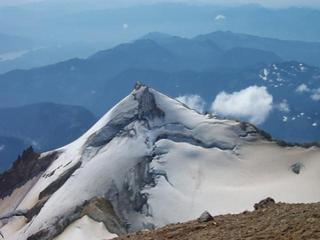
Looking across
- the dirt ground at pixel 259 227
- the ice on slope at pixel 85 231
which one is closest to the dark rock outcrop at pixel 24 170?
the ice on slope at pixel 85 231

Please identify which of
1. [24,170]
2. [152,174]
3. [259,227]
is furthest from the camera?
[24,170]

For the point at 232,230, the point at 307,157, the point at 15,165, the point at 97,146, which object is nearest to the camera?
the point at 232,230

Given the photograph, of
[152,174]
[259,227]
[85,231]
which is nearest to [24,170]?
[152,174]

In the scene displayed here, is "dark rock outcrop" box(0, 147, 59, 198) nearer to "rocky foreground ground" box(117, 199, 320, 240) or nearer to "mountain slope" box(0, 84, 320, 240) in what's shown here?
"mountain slope" box(0, 84, 320, 240)

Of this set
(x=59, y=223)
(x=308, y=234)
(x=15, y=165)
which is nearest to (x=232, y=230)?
(x=308, y=234)

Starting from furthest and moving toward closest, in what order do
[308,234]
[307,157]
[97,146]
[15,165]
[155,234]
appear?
[15,165] < [97,146] < [307,157] < [155,234] < [308,234]

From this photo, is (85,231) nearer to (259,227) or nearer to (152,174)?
(152,174)

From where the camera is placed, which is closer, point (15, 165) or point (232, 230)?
point (232, 230)

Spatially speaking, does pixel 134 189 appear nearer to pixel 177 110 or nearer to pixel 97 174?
pixel 97 174

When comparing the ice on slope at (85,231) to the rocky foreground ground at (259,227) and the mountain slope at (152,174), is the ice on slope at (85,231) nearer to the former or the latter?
the mountain slope at (152,174)
